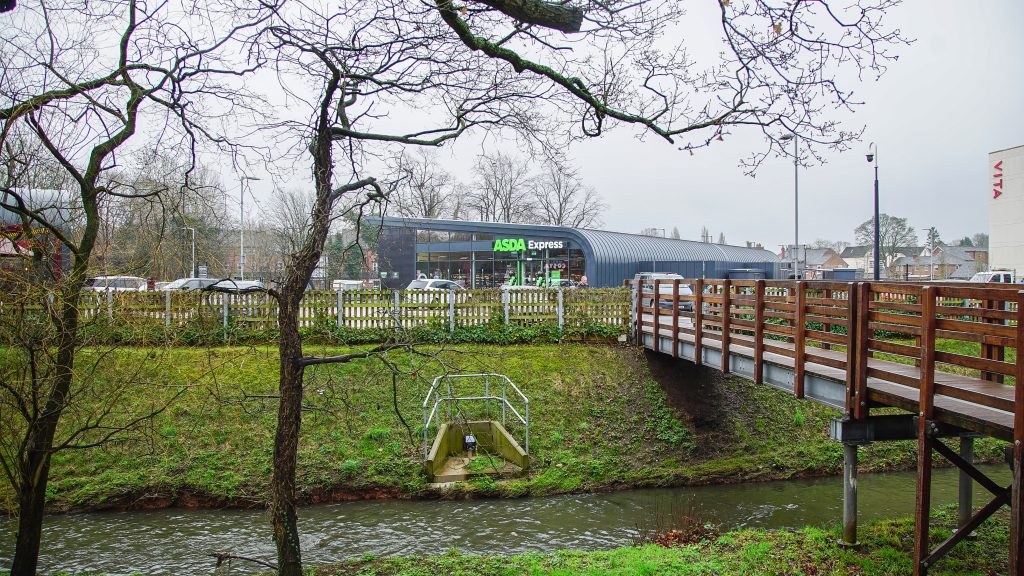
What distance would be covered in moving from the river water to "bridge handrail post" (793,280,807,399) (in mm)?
2942

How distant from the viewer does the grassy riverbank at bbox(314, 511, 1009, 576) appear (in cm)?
711

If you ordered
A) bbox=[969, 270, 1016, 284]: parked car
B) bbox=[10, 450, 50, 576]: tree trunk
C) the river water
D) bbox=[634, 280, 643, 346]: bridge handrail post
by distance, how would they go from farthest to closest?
bbox=[969, 270, 1016, 284]: parked car < bbox=[634, 280, 643, 346]: bridge handrail post < the river water < bbox=[10, 450, 50, 576]: tree trunk

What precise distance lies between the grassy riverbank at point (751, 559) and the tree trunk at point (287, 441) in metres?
1.57

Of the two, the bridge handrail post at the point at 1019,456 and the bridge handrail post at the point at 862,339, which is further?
the bridge handrail post at the point at 862,339

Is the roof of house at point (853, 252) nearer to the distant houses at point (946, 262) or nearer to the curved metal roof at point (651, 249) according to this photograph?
the distant houses at point (946, 262)

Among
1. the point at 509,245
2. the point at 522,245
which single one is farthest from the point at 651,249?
the point at 509,245

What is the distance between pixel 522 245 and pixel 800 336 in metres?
30.1

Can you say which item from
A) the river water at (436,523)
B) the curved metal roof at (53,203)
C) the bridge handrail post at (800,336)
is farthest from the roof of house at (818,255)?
the curved metal roof at (53,203)

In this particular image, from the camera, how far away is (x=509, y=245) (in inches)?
1506

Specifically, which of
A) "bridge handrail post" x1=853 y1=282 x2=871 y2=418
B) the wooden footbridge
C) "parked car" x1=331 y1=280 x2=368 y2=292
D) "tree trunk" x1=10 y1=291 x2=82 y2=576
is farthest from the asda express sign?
"tree trunk" x1=10 y1=291 x2=82 y2=576

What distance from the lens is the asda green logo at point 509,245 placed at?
37.9 metres

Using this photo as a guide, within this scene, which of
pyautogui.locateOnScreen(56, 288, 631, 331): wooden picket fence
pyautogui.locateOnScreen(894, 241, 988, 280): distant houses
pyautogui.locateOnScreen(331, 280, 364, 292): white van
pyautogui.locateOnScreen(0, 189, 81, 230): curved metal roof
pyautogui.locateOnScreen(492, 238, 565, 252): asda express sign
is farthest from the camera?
pyautogui.locateOnScreen(894, 241, 988, 280): distant houses

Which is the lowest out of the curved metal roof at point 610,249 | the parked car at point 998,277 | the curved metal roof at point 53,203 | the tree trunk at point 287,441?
the tree trunk at point 287,441

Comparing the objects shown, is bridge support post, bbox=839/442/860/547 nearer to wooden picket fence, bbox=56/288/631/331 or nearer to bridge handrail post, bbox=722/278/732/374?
bridge handrail post, bbox=722/278/732/374
